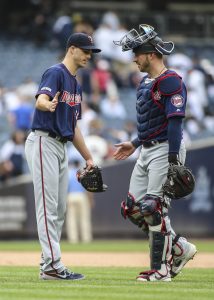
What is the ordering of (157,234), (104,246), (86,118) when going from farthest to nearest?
(86,118) → (104,246) → (157,234)

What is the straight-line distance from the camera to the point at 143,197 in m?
8.75

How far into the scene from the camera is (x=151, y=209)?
8.41m

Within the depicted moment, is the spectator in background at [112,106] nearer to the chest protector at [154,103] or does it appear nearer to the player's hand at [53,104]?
the chest protector at [154,103]

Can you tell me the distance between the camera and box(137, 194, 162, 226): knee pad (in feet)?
27.6

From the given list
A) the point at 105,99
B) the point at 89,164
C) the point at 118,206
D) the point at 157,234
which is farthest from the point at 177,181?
the point at 105,99

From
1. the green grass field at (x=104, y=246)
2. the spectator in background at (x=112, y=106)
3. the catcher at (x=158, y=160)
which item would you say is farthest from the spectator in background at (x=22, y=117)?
the catcher at (x=158, y=160)

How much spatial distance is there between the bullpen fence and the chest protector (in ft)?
33.2

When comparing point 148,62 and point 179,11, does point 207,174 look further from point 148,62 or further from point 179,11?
point 148,62

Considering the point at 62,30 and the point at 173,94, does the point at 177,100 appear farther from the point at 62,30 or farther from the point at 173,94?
the point at 62,30

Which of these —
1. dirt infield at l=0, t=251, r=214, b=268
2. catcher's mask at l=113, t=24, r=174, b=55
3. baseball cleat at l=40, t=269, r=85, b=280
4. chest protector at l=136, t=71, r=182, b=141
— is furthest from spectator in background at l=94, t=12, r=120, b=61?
baseball cleat at l=40, t=269, r=85, b=280

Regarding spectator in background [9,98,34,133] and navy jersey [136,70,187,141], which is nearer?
navy jersey [136,70,187,141]

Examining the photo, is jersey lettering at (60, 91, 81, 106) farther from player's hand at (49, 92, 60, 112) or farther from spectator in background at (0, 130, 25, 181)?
spectator in background at (0, 130, 25, 181)

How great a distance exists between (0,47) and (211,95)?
5257 millimetres

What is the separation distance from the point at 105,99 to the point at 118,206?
14.4 feet
